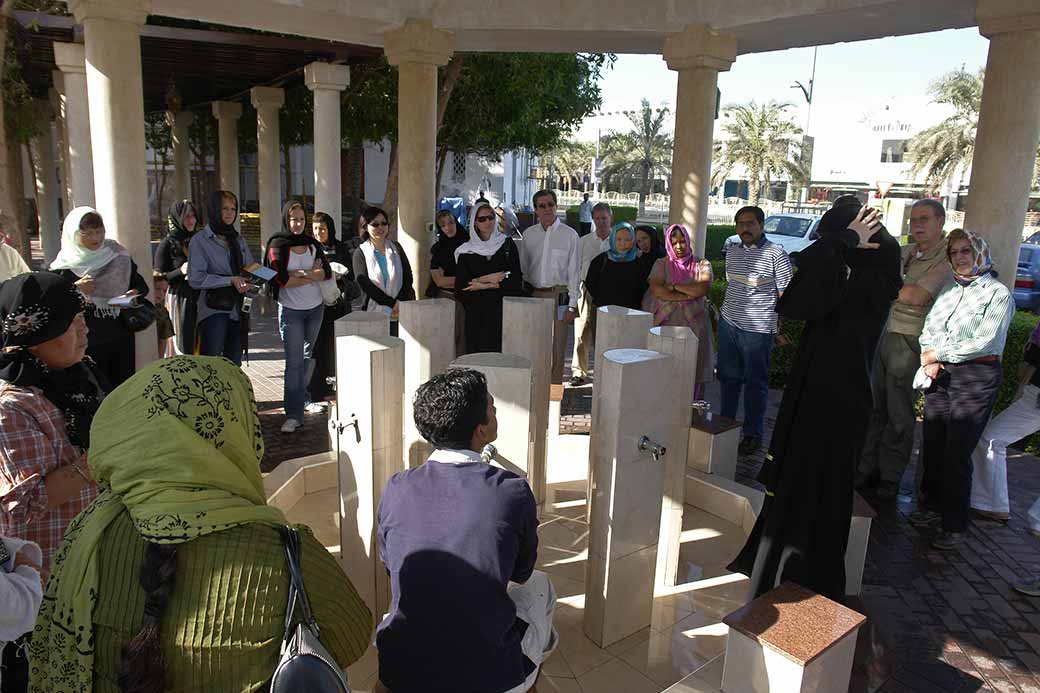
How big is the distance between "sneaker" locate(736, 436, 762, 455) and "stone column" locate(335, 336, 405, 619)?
3.53 metres

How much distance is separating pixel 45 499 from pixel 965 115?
123 feet

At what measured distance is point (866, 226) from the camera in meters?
3.54

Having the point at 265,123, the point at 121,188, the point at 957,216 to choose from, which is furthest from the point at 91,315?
the point at 957,216

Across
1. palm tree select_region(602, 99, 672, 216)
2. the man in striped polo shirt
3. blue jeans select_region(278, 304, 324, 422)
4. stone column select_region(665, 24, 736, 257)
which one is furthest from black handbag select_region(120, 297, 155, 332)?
palm tree select_region(602, 99, 672, 216)

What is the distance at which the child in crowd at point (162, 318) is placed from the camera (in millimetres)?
A: 6297

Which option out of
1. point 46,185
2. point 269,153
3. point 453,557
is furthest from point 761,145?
point 453,557

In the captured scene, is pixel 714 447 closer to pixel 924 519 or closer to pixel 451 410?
pixel 924 519

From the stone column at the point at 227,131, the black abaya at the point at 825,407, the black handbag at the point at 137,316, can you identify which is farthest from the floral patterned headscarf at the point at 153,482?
the stone column at the point at 227,131

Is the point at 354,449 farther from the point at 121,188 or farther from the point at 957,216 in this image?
the point at 957,216

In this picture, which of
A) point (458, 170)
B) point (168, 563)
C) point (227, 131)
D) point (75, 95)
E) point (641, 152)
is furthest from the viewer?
point (641, 152)

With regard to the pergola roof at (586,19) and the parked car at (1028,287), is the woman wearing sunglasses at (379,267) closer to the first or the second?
the pergola roof at (586,19)

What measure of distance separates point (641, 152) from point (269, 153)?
156 ft

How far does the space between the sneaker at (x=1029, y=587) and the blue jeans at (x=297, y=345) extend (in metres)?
5.52

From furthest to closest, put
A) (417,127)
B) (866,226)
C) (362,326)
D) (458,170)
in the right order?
(458,170) < (417,127) < (362,326) < (866,226)
